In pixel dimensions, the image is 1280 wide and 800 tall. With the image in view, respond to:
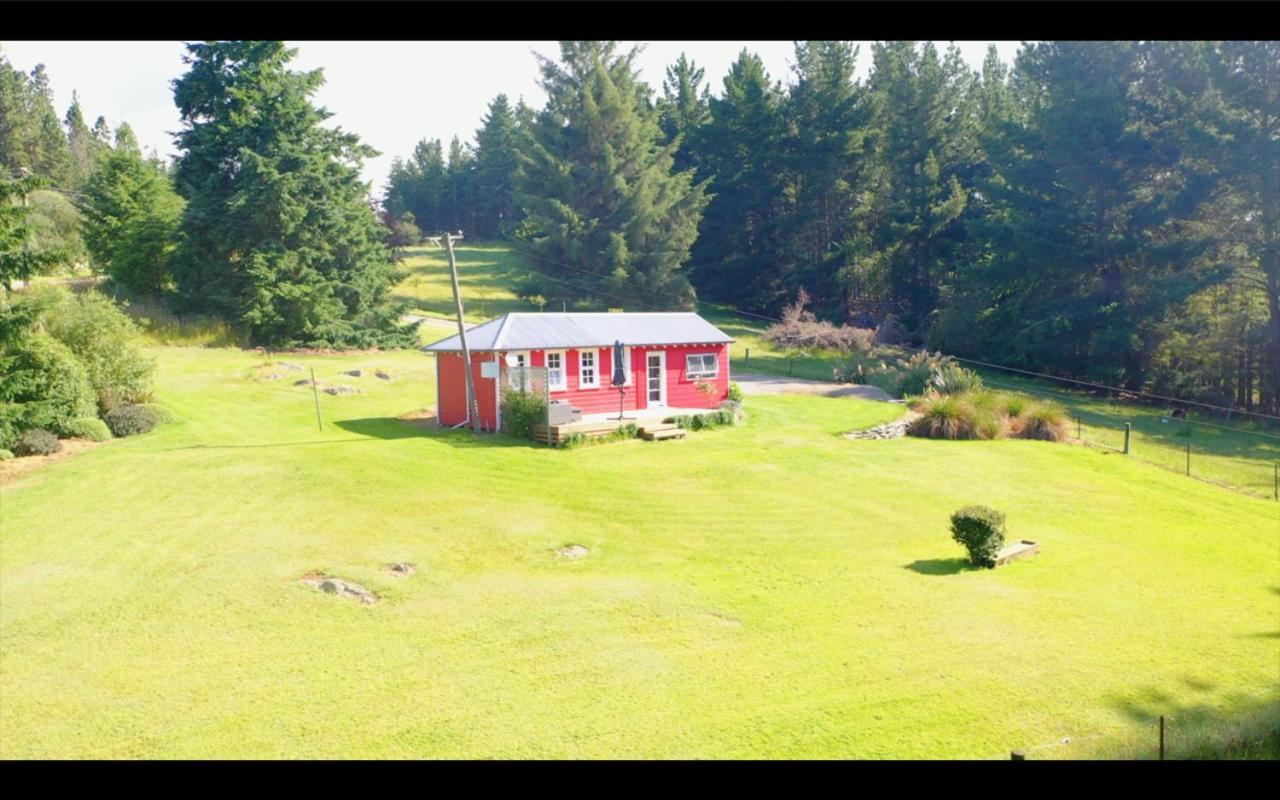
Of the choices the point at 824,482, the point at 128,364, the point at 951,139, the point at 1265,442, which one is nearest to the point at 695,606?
the point at 824,482

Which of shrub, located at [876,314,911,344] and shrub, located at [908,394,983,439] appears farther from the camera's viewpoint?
shrub, located at [876,314,911,344]

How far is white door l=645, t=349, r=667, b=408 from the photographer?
32.8 metres

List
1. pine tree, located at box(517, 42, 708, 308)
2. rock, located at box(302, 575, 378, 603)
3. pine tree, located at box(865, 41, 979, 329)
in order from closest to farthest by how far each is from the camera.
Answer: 1. rock, located at box(302, 575, 378, 603)
2. pine tree, located at box(865, 41, 979, 329)
3. pine tree, located at box(517, 42, 708, 308)

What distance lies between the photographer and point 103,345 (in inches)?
1058

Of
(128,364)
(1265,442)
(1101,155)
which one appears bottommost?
(1265,442)

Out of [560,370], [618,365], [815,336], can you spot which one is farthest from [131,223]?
[815,336]

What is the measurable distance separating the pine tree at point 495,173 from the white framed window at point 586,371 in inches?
2672

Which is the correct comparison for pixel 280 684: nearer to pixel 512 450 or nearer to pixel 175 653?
pixel 175 653

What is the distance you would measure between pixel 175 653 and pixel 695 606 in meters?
8.24

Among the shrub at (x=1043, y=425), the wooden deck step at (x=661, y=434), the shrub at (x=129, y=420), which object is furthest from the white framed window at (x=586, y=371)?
the shrub at (x=1043, y=425)

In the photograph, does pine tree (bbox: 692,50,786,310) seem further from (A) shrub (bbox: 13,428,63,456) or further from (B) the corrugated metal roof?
(A) shrub (bbox: 13,428,63,456)

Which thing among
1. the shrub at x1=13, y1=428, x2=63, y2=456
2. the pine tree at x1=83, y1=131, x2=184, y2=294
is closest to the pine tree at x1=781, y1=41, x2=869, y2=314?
the pine tree at x1=83, y1=131, x2=184, y2=294

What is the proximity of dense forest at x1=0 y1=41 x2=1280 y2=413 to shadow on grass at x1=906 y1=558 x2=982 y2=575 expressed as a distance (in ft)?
73.1

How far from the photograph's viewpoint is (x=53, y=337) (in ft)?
86.5
